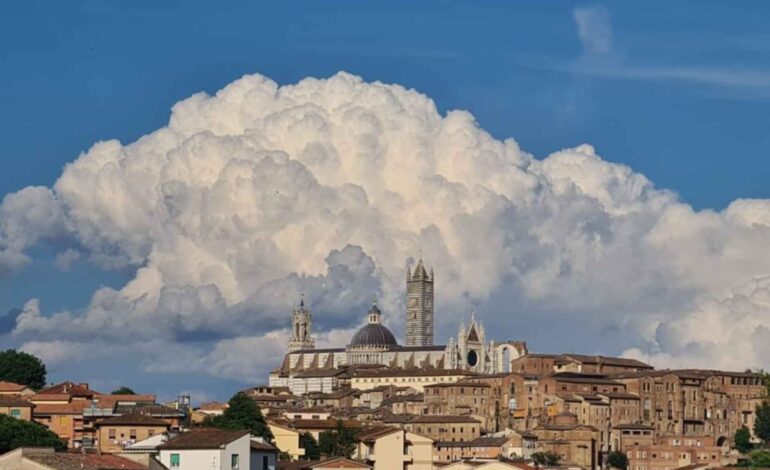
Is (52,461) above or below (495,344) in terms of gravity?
below

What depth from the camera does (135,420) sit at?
→ 80.6 metres

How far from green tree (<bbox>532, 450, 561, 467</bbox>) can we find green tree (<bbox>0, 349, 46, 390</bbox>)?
1203 inches

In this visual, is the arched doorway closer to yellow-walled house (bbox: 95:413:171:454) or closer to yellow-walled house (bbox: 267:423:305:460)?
yellow-walled house (bbox: 267:423:305:460)

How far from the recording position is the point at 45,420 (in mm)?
91000

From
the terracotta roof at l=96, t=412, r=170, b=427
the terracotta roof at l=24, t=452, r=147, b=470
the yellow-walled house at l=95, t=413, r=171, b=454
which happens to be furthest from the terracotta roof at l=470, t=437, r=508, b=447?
the terracotta roof at l=24, t=452, r=147, b=470

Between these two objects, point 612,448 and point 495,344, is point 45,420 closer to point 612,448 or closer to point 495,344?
point 612,448

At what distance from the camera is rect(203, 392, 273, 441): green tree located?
92.0m

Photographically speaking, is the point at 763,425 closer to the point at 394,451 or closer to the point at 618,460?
the point at 618,460

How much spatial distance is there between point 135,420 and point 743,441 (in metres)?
68.8

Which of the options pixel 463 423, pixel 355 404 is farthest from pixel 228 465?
pixel 355 404

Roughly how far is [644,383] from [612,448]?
1268cm

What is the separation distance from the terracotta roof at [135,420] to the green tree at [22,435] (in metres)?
3.21

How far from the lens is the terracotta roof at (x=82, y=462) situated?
45.8 m

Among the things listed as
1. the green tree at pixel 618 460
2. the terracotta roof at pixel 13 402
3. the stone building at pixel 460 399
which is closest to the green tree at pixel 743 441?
the green tree at pixel 618 460
